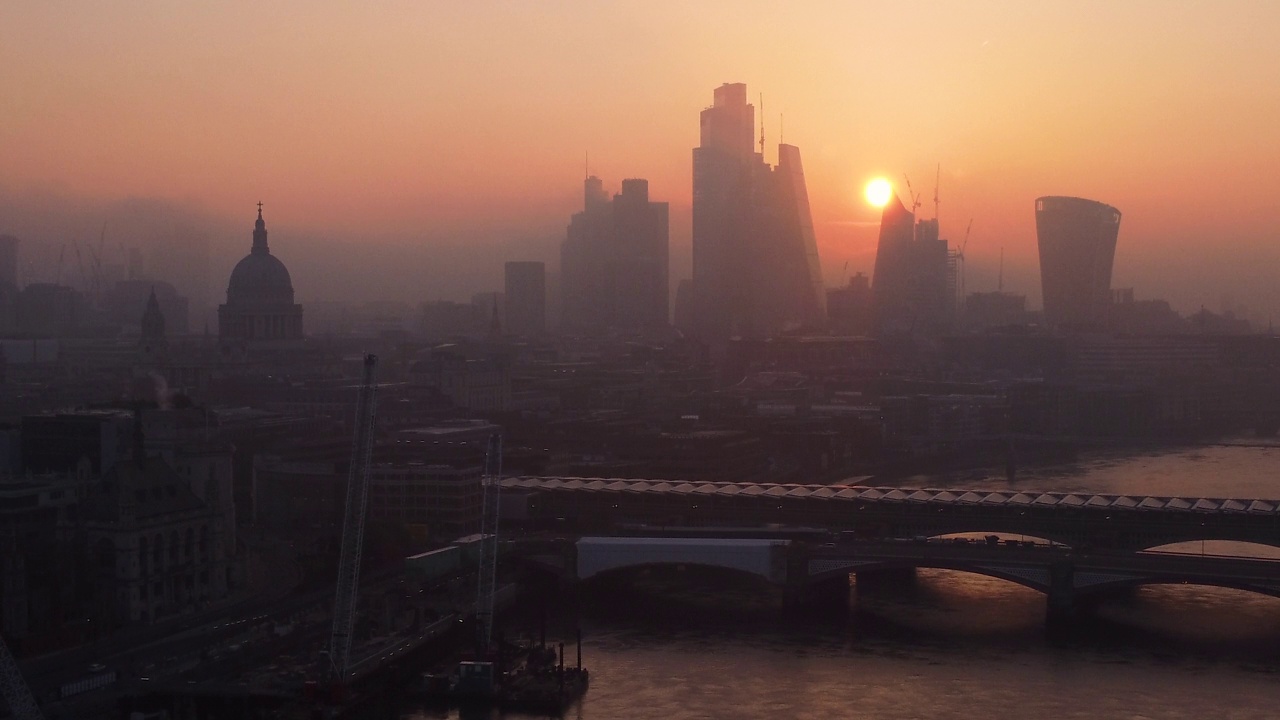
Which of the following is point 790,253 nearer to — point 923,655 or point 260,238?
point 260,238

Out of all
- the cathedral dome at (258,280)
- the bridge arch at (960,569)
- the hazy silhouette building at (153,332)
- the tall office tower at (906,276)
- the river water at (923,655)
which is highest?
the tall office tower at (906,276)

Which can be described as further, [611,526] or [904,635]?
[611,526]

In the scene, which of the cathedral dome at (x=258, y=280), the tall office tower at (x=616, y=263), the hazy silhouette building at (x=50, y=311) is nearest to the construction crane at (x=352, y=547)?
the cathedral dome at (x=258, y=280)

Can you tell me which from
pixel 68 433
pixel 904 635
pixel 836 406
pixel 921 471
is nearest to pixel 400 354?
pixel 836 406

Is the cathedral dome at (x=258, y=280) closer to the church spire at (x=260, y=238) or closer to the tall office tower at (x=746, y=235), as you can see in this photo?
the church spire at (x=260, y=238)

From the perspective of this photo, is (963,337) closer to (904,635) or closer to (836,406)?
(836,406)

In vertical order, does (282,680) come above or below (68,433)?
below
